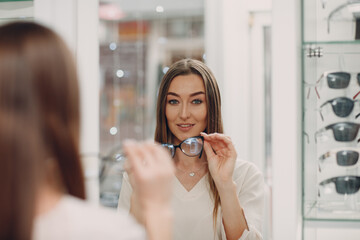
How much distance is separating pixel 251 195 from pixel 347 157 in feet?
1.34

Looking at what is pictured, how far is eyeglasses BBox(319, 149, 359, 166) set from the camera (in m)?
1.44

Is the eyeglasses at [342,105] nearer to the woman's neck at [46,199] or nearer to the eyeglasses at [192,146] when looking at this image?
the eyeglasses at [192,146]

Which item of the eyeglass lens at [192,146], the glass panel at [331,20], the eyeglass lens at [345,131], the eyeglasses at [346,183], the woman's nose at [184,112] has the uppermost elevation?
the glass panel at [331,20]

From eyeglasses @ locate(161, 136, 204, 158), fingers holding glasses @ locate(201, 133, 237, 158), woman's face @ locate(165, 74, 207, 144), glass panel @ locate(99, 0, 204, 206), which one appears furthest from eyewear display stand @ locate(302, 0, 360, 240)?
glass panel @ locate(99, 0, 204, 206)

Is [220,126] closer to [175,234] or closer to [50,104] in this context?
[175,234]

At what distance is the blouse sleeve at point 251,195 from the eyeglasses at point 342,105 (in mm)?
436

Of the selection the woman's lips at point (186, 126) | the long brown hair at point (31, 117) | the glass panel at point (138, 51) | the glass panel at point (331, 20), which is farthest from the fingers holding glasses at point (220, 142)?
the glass panel at point (138, 51)

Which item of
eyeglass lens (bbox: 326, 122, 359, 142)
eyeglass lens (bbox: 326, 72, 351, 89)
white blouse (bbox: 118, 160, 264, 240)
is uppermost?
eyeglass lens (bbox: 326, 72, 351, 89)

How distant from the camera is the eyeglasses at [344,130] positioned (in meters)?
1.43

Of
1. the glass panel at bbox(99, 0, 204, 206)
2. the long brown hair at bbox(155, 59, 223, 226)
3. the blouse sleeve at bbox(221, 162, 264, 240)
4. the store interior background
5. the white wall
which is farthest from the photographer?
the glass panel at bbox(99, 0, 204, 206)

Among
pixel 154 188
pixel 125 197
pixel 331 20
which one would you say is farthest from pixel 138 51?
pixel 154 188

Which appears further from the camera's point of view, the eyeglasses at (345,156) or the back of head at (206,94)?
the back of head at (206,94)

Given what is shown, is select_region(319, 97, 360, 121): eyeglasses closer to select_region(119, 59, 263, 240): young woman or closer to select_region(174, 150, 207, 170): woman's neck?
select_region(119, 59, 263, 240): young woman

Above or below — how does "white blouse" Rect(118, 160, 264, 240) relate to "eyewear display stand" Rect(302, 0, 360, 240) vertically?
below
